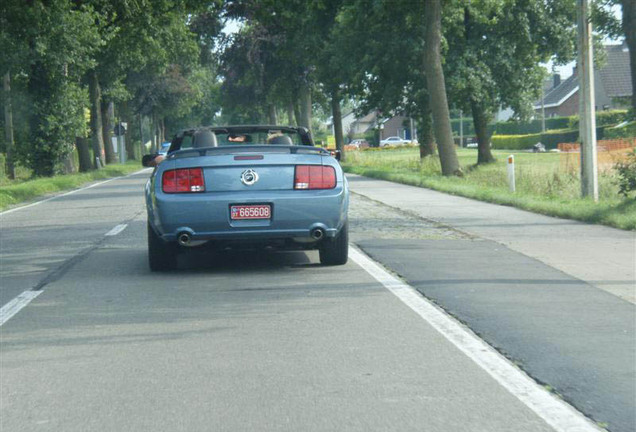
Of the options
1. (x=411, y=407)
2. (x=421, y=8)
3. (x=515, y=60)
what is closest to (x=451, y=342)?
(x=411, y=407)

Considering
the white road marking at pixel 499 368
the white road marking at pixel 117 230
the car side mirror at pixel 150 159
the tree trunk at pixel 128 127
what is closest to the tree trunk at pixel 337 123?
the tree trunk at pixel 128 127

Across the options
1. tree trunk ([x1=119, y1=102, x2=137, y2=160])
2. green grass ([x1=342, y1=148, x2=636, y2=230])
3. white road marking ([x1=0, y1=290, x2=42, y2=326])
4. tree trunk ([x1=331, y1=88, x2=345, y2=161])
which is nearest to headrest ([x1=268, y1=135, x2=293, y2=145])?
white road marking ([x1=0, y1=290, x2=42, y2=326])

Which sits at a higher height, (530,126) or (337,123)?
(337,123)

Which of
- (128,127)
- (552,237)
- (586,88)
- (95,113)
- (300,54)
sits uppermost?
(300,54)

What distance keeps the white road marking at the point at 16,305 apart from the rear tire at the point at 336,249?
111 inches

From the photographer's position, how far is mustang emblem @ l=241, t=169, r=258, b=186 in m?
9.59

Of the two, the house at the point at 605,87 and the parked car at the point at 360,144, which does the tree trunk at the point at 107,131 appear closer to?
the house at the point at 605,87

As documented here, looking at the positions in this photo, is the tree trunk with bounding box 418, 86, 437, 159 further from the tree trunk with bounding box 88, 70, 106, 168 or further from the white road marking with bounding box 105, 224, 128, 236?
the white road marking with bounding box 105, 224, 128, 236

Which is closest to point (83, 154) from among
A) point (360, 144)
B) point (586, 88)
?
point (586, 88)

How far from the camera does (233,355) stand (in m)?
6.31

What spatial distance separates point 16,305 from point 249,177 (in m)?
2.49

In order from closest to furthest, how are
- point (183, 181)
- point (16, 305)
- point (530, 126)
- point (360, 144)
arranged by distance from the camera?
1. point (16, 305)
2. point (183, 181)
3. point (530, 126)
4. point (360, 144)

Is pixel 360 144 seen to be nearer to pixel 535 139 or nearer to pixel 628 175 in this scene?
pixel 535 139

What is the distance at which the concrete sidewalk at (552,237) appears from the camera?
381 inches
